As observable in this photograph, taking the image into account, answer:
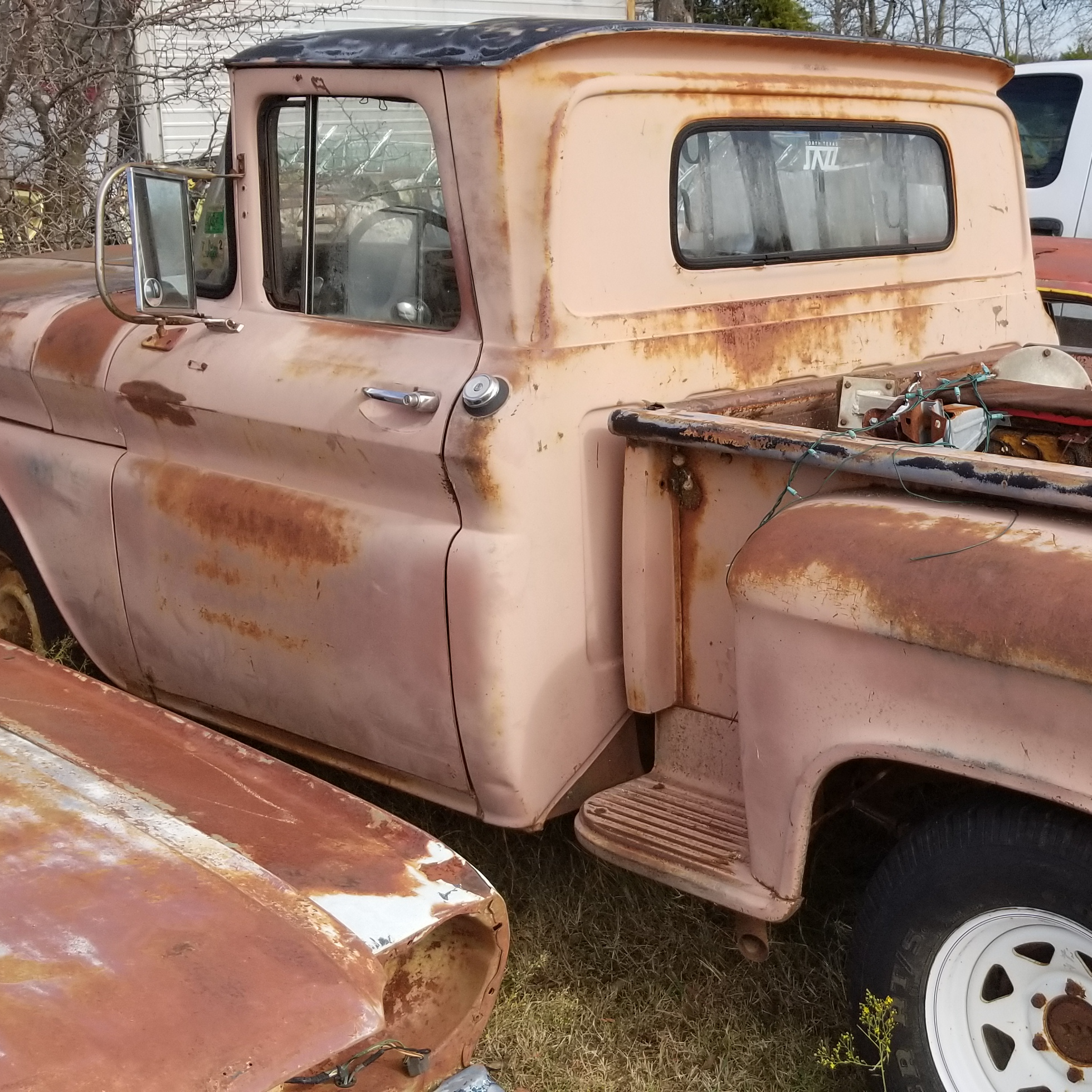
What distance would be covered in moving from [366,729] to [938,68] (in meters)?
2.16

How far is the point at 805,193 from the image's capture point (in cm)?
309

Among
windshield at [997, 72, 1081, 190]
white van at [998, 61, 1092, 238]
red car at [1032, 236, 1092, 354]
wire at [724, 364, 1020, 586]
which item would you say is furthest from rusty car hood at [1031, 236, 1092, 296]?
wire at [724, 364, 1020, 586]

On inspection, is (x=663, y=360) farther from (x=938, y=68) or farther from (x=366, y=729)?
(x=938, y=68)

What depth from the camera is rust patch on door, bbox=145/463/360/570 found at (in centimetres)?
282

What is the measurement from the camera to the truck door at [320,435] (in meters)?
2.66

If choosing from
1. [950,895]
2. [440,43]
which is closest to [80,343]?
[440,43]

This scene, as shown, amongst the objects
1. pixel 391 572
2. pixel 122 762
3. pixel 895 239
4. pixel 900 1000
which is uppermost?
pixel 895 239

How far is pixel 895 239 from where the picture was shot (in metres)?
3.32

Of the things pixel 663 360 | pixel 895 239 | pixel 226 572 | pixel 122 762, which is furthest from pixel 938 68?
pixel 122 762

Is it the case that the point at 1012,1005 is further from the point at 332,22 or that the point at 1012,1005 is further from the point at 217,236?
the point at 332,22

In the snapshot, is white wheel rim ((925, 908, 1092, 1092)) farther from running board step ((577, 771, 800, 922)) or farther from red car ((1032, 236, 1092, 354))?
red car ((1032, 236, 1092, 354))

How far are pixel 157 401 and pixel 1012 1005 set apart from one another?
7.26ft

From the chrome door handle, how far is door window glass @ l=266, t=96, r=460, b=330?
0.17m

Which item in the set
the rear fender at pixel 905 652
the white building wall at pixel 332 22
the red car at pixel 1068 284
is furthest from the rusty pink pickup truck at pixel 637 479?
the white building wall at pixel 332 22
